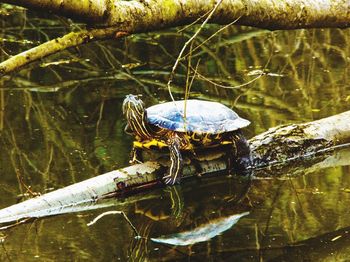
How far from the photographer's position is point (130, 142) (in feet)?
21.8

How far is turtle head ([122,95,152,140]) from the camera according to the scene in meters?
5.61

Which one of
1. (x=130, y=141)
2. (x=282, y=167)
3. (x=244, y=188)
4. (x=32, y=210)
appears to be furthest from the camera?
(x=130, y=141)

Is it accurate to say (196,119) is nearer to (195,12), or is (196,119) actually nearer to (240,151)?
(240,151)

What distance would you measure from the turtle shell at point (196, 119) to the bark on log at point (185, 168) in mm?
229

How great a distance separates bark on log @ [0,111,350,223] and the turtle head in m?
0.24

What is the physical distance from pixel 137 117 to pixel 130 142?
1072 mm

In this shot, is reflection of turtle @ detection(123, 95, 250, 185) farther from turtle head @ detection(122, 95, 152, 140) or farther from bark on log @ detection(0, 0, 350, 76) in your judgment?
bark on log @ detection(0, 0, 350, 76)

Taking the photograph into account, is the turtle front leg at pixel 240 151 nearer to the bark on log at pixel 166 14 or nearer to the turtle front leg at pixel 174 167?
the turtle front leg at pixel 174 167

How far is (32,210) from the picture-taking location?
4898 millimetres

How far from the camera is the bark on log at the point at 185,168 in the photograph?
495cm

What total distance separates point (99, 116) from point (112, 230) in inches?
119

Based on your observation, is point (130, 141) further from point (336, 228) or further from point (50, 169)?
point (336, 228)

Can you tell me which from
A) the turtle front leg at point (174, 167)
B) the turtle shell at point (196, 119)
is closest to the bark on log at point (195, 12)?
the turtle shell at point (196, 119)

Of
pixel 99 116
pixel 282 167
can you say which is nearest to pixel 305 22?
pixel 282 167
